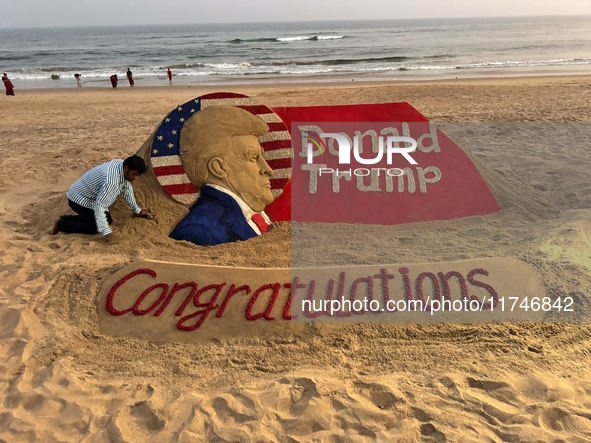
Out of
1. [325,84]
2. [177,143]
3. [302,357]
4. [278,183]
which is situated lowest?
[302,357]

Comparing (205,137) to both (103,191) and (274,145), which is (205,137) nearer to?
(274,145)

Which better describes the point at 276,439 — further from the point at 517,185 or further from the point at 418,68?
the point at 418,68

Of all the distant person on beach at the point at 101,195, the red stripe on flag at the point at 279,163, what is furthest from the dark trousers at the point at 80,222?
the red stripe on flag at the point at 279,163

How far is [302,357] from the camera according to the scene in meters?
2.86

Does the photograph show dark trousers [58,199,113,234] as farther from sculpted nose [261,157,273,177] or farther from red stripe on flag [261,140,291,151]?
red stripe on flag [261,140,291,151]

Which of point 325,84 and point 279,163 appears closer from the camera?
point 279,163

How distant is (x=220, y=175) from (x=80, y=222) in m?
1.58

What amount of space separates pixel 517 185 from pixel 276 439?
4724mm

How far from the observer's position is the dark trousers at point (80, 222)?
418 centimetres

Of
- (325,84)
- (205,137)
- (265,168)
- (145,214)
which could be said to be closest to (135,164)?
(145,214)

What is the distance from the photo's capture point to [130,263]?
140 inches

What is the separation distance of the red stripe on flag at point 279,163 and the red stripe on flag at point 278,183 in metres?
0.13

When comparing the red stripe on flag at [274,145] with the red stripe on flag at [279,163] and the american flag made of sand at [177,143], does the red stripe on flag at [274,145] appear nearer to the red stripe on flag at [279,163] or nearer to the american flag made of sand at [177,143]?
the red stripe on flag at [279,163]

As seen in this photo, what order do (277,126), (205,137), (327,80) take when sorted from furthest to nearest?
(327,80), (277,126), (205,137)
